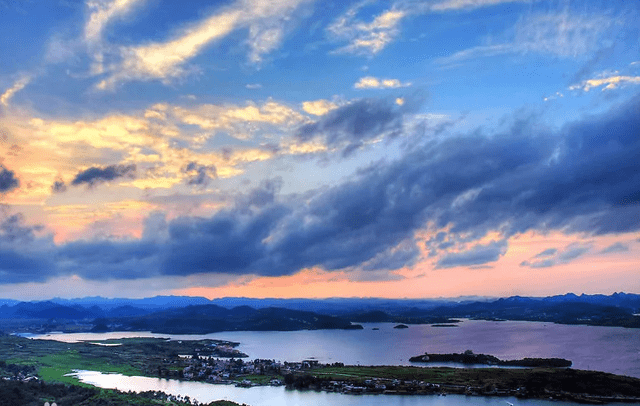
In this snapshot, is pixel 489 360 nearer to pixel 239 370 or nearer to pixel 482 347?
pixel 482 347

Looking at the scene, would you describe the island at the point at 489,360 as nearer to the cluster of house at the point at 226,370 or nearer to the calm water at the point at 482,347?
the calm water at the point at 482,347

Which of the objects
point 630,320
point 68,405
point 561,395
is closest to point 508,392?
point 561,395

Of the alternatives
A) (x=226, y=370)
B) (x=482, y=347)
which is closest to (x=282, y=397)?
(x=226, y=370)

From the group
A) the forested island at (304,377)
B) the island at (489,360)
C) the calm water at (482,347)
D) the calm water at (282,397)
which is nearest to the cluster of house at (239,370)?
the forested island at (304,377)

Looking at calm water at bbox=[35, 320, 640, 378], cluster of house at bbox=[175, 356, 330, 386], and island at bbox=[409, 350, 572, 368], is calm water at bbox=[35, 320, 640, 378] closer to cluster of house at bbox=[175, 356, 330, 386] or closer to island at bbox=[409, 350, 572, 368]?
island at bbox=[409, 350, 572, 368]

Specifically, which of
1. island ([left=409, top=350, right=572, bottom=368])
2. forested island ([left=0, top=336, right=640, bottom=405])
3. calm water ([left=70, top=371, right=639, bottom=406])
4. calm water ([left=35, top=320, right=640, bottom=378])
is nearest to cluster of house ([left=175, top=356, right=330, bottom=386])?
forested island ([left=0, top=336, right=640, bottom=405])
